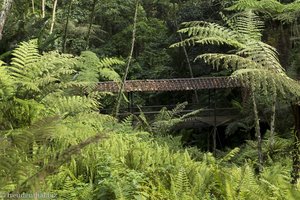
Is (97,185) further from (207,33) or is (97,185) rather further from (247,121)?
(247,121)

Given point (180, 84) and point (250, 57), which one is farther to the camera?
point (180, 84)

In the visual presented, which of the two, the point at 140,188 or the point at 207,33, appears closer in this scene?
the point at 140,188

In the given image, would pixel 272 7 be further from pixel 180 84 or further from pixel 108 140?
pixel 108 140

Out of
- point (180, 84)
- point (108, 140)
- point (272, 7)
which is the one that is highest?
point (272, 7)

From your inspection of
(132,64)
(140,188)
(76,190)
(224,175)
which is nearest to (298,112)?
(224,175)

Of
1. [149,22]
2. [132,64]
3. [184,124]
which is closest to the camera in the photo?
[184,124]

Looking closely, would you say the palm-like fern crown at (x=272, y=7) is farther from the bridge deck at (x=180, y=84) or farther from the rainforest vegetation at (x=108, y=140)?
the bridge deck at (x=180, y=84)

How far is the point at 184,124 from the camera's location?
11.6m

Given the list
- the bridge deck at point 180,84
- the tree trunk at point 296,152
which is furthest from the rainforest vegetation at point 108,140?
the bridge deck at point 180,84

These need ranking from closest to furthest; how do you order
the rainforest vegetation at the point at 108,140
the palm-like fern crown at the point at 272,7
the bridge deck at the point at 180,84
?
1. the rainforest vegetation at the point at 108,140
2. the palm-like fern crown at the point at 272,7
3. the bridge deck at the point at 180,84

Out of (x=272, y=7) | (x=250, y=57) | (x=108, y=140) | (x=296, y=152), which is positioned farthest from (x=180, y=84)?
(x=296, y=152)

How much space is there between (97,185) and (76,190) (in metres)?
0.16

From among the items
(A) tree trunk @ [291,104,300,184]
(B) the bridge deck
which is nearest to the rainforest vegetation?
(A) tree trunk @ [291,104,300,184]

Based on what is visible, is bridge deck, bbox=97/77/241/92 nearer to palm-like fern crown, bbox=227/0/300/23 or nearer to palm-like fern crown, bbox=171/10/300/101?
palm-like fern crown, bbox=227/0/300/23
